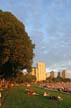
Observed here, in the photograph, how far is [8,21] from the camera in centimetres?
6075

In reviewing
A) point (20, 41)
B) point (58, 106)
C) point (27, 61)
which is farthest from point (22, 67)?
point (58, 106)

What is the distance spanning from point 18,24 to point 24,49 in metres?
4.11

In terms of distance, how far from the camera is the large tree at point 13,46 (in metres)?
55.9

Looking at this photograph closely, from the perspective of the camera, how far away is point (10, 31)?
56.7 meters

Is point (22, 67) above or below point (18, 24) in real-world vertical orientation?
below

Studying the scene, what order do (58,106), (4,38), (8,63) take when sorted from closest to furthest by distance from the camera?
(58,106)
(4,38)
(8,63)

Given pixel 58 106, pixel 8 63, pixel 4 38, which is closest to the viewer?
pixel 58 106

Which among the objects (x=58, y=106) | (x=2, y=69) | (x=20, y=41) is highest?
(x=20, y=41)

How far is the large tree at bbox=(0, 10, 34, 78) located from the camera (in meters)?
55.9

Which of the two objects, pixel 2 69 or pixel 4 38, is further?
pixel 2 69

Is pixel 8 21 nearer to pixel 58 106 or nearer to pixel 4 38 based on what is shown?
pixel 4 38

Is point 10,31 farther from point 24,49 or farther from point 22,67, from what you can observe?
point 22,67

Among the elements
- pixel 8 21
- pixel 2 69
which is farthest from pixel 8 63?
pixel 8 21

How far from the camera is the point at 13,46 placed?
186ft
